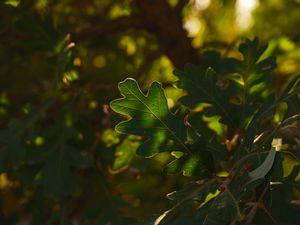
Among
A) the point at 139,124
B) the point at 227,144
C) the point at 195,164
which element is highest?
the point at 139,124

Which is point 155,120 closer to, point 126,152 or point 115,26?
point 126,152

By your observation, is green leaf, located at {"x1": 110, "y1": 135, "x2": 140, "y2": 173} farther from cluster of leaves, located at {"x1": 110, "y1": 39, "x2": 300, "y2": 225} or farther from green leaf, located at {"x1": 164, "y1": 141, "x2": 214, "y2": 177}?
green leaf, located at {"x1": 164, "y1": 141, "x2": 214, "y2": 177}

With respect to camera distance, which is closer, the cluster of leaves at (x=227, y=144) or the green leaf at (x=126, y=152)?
the cluster of leaves at (x=227, y=144)

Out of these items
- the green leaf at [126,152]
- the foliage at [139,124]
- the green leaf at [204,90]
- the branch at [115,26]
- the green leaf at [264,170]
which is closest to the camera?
the green leaf at [264,170]

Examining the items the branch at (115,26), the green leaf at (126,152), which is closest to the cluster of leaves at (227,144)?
the green leaf at (126,152)

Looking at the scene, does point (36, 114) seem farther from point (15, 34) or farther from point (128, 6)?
point (128, 6)

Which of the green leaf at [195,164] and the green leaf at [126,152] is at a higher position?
the green leaf at [195,164]

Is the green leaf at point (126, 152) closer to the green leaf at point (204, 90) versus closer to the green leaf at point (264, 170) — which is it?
the green leaf at point (204, 90)

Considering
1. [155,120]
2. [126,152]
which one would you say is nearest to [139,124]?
[155,120]
